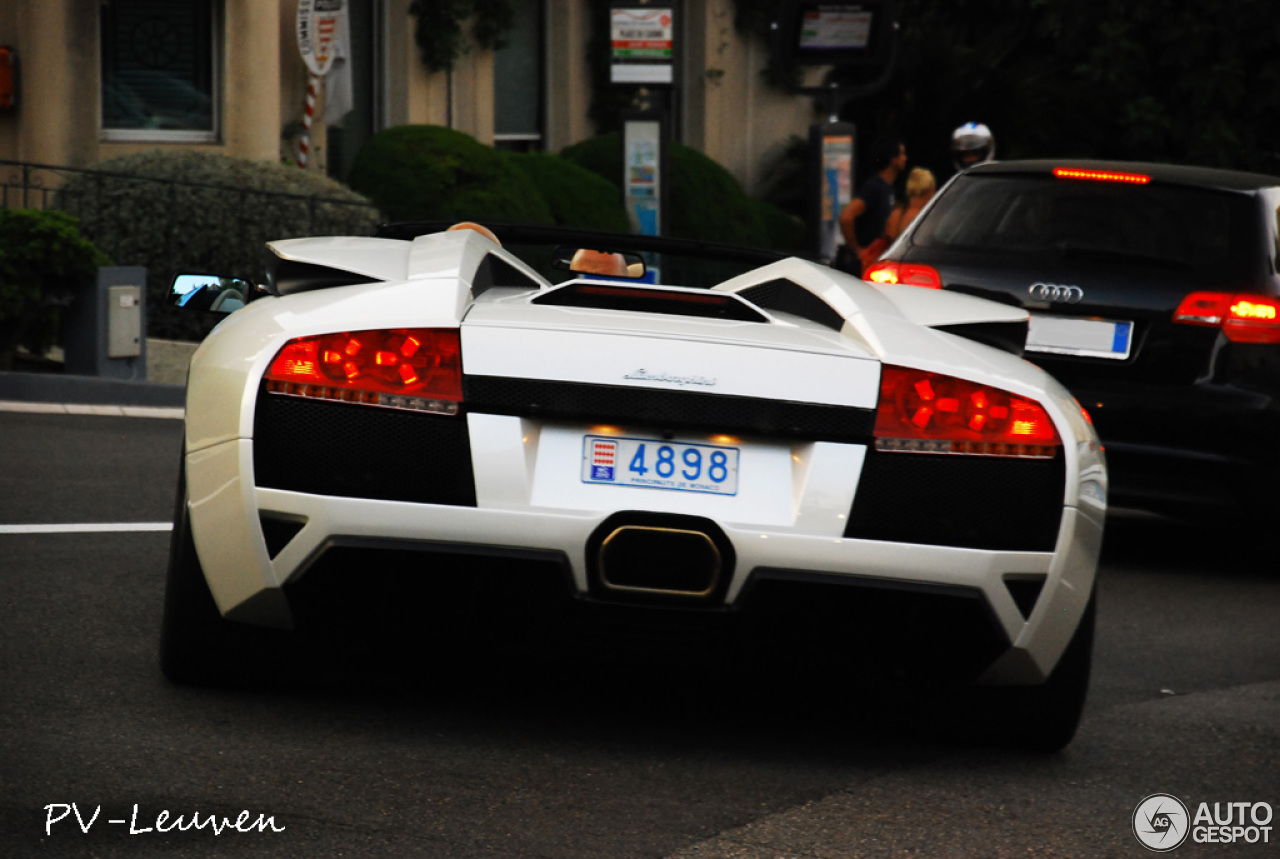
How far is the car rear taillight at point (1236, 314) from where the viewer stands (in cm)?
751

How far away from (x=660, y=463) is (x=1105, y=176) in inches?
166

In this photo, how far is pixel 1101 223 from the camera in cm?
791

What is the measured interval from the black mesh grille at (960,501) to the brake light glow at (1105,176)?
12.4 feet

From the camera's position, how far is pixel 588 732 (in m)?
4.62

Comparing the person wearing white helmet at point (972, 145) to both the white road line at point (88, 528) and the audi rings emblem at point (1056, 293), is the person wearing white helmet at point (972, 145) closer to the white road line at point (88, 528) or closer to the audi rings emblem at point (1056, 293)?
the audi rings emblem at point (1056, 293)

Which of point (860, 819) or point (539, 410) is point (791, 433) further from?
point (860, 819)

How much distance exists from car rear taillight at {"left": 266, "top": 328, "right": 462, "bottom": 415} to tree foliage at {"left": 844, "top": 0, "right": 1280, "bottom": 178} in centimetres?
2061

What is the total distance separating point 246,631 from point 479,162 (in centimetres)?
1352

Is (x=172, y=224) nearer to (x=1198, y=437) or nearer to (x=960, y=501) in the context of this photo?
(x=1198, y=437)

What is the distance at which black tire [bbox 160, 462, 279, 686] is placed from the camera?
449cm

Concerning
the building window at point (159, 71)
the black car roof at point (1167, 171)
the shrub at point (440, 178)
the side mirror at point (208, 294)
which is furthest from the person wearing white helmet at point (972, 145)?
the side mirror at point (208, 294)

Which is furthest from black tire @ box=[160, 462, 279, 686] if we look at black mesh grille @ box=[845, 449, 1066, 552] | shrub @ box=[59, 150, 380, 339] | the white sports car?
shrub @ box=[59, 150, 380, 339]

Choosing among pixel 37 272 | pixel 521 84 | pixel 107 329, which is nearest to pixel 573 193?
pixel 521 84

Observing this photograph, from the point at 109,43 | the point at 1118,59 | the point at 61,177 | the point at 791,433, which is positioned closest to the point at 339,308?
the point at 791,433
